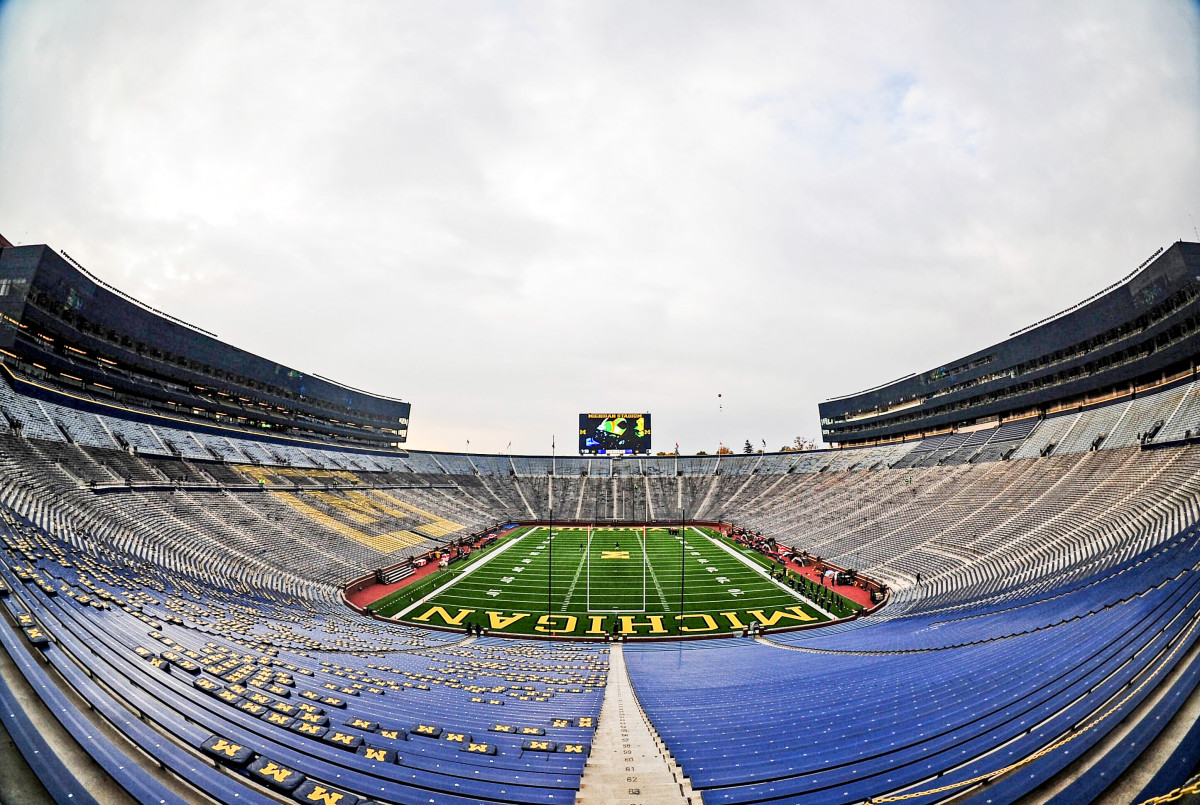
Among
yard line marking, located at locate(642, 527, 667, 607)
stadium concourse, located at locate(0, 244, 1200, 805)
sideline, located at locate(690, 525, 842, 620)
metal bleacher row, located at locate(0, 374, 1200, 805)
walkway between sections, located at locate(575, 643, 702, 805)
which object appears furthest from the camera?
yard line marking, located at locate(642, 527, 667, 607)

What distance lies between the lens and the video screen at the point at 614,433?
219 feet

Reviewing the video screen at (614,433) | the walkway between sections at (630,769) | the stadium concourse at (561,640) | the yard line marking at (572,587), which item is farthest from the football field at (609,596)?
the video screen at (614,433)

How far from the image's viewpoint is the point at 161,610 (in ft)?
44.7

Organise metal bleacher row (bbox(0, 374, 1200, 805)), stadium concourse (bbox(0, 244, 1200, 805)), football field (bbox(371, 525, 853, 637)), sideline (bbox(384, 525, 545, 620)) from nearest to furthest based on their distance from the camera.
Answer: stadium concourse (bbox(0, 244, 1200, 805)) < metal bleacher row (bbox(0, 374, 1200, 805)) < football field (bbox(371, 525, 853, 637)) < sideline (bbox(384, 525, 545, 620))

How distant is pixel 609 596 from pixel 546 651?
422 inches

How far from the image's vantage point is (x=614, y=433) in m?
67.4

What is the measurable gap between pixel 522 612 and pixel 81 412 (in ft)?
111

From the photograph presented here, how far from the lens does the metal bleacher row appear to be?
20.7 feet

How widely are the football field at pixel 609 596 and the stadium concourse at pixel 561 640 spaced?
8.92 feet

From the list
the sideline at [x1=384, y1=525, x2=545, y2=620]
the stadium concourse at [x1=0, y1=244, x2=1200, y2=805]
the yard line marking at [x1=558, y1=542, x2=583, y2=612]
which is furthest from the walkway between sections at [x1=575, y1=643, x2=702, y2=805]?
the sideline at [x1=384, y1=525, x2=545, y2=620]

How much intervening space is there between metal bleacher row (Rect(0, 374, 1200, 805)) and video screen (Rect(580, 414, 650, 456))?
3067 cm

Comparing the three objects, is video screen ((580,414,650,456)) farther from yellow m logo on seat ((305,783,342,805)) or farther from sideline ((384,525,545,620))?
yellow m logo on seat ((305,783,342,805))

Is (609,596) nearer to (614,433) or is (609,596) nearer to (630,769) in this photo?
Result: (630,769)

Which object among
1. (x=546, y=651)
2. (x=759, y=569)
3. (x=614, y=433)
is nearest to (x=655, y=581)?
(x=759, y=569)
